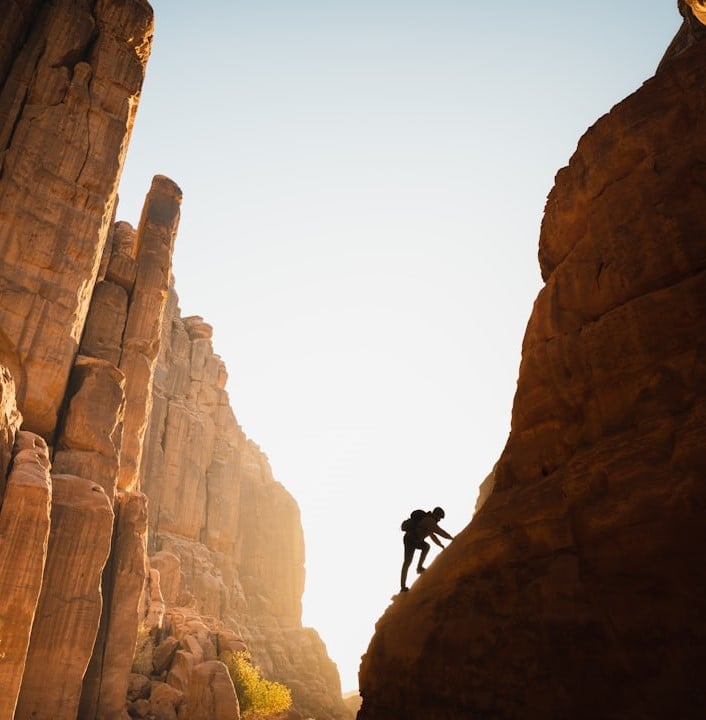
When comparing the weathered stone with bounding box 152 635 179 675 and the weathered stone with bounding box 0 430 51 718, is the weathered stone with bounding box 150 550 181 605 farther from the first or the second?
the weathered stone with bounding box 0 430 51 718

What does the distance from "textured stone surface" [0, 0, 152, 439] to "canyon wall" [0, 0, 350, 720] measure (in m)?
0.08

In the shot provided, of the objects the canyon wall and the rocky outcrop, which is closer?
the canyon wall

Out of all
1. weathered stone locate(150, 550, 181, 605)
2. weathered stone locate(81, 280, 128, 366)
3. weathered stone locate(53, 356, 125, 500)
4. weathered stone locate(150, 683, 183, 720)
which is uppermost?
weathered stone locate(81, 280, 128, 366)

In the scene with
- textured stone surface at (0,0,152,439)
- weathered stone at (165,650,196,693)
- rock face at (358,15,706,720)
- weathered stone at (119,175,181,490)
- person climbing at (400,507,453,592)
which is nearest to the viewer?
rock face at (358,15,706,720)

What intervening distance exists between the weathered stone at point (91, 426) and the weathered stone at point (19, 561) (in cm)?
568

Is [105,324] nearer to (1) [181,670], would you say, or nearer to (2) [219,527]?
(1) [181,670]

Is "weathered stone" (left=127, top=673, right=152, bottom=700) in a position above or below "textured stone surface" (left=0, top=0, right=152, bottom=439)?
below

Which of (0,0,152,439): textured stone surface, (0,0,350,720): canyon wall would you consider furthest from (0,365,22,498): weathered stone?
(0,0,152,439): textured stone surface

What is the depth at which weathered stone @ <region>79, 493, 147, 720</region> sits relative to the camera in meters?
29.1

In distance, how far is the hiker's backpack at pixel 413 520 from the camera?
13.0m

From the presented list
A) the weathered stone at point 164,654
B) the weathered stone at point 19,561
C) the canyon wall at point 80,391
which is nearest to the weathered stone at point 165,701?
the canyon wall at point 80,391

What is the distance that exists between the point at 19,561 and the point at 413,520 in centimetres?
1785

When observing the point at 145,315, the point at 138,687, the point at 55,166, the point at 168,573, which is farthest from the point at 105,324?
the point at 168,573

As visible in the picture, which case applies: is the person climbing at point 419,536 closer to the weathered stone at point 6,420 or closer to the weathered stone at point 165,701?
the weathered stone at point 6,420
